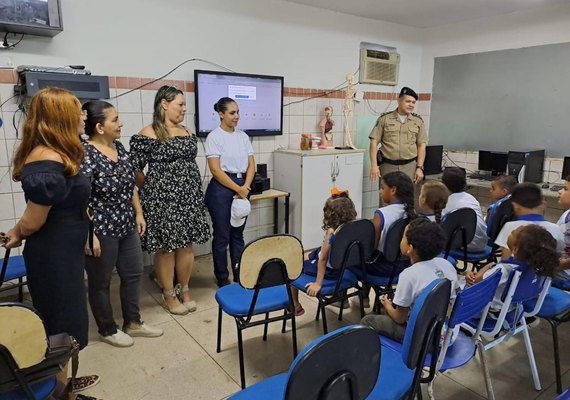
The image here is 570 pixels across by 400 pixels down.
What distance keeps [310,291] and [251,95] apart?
236cm

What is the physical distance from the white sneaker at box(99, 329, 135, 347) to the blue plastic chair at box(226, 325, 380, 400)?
1.69 m

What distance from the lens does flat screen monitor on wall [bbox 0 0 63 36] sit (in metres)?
2.56

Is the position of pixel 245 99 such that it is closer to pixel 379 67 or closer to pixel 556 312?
pixel 379 67

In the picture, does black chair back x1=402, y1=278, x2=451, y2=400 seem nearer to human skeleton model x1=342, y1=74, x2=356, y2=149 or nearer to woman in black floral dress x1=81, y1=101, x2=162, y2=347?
woman in black floral dress x1=81, y1=101, x2=162, y2=347

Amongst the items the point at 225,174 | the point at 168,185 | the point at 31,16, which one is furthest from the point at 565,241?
the point at 31,16

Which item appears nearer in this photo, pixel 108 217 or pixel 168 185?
pixel 108 217

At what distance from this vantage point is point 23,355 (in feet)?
4.08

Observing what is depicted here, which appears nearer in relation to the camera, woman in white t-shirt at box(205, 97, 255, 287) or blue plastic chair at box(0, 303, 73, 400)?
blue plastic chair at box(0, 303, 73, 400)

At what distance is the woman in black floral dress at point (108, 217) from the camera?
2.11 metres

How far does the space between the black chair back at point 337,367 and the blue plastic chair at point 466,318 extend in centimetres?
57

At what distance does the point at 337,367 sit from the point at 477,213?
2.12 m

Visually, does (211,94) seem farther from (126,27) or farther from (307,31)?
(307,31)

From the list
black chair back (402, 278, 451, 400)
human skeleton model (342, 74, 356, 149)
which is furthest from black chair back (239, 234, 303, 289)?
human skeleton model (342, 74, 356, 149)

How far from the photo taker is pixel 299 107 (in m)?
4.34
